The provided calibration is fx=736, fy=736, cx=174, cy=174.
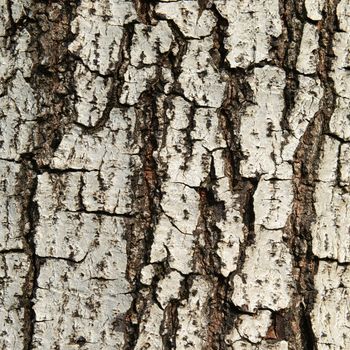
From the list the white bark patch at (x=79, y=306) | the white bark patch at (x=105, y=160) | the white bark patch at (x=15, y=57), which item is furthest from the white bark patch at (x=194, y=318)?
the white bark patch at (x=15, y=57)

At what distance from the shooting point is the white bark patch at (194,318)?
5.45ft

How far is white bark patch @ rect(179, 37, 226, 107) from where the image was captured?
166 cm

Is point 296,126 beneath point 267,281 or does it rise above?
above

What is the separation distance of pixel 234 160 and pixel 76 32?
462 millimetres

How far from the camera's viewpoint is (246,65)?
5.48 ft

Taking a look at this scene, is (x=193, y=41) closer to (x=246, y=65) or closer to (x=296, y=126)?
(x=246, y=65)

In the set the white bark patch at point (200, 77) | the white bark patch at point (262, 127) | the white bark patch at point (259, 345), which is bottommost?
the white bark patch at point (259, 345)

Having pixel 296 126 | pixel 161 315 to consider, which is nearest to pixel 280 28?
pixel 296 126

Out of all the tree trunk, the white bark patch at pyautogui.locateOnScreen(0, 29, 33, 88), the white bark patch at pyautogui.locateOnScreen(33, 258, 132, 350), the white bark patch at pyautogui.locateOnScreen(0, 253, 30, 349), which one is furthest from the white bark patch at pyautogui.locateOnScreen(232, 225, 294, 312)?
the white bark patch at pyautogui.locateOnScreen(0, 29, 33, 88)

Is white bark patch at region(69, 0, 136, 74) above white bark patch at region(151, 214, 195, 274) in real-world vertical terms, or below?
above

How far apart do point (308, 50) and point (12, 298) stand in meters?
0.89

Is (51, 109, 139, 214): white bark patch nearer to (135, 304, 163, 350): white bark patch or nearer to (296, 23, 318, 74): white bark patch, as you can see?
(135, 304, 163, 350): white bark patch

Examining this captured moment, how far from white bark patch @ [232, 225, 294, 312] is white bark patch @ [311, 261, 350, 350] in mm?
95

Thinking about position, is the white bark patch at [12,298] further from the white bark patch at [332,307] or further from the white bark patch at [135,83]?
the white bark patch at [332,307]
